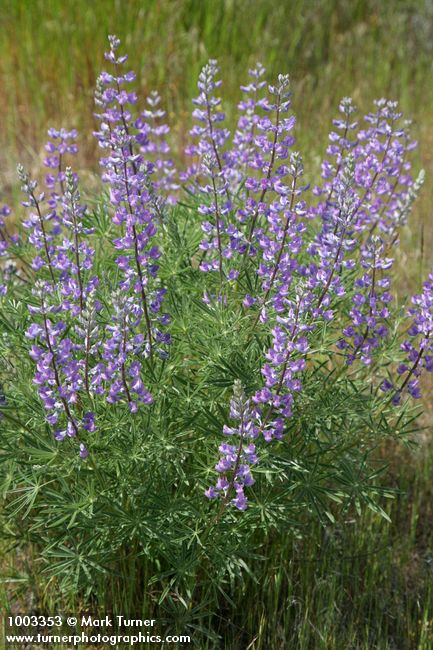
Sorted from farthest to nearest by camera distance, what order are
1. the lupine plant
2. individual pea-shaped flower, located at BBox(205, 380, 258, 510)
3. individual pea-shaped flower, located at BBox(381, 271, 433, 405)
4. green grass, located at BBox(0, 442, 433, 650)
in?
green grass, located at BBox(0, 442, 433, 650)
individual pea-shaped flower, located at BBox(381, 271, 433, 405)
the lupine plant
individual pea-shaped flower, located at BBox(205, 380, 258, 510)

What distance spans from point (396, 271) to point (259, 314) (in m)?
2.77

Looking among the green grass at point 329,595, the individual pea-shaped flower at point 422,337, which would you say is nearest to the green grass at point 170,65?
the green grass at point 329,595

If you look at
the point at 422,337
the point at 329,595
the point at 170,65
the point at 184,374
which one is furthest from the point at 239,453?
the point at 170,65

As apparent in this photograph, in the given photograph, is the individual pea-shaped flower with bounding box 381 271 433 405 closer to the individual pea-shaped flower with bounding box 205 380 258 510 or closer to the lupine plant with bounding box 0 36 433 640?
the lupine plant with bounding box 0 36 433 640

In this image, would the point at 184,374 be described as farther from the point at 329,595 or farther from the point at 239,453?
the point at 329,595

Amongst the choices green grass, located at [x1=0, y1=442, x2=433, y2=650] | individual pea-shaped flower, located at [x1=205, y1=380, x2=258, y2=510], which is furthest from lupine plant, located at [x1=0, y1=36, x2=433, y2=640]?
green grass, located at [x1=0, y1=442, x2=433, y2=650]

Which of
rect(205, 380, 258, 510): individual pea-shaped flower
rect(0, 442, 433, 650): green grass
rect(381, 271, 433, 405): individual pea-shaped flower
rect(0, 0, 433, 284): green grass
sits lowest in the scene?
rect(0, 442, 433, 650): green grass

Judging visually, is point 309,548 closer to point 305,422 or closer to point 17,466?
point 305,422

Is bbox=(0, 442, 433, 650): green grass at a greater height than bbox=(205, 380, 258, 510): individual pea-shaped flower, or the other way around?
bbox=(205, 380, 258, 510): individual pea-shaped flower

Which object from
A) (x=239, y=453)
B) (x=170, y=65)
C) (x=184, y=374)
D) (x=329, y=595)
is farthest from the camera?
(x=170, y=65)

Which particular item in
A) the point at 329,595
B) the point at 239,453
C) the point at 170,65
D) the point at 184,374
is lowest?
the point at 329,595

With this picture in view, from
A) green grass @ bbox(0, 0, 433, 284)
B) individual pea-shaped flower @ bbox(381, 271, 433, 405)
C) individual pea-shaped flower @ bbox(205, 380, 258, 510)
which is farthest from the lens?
green grass @ bbox(0, 0, 433, 284)

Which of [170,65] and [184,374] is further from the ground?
[170,65]

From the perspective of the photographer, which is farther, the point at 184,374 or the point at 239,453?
the point at 184,374
